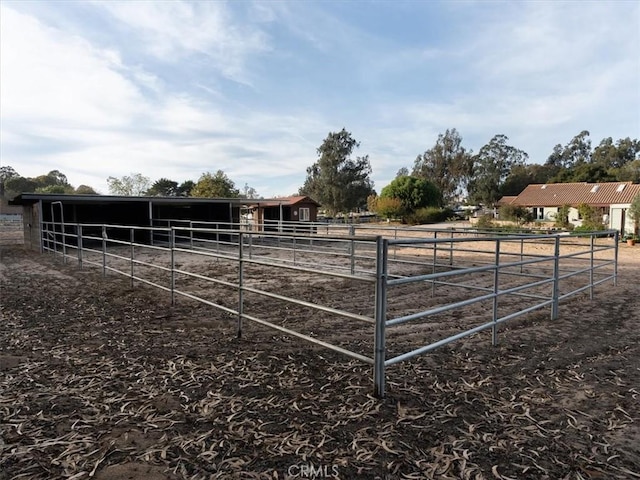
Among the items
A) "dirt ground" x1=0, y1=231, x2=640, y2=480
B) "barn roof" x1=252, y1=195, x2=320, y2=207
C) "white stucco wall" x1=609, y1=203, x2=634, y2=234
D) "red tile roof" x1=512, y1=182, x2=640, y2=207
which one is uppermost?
"red tile roof" x1=512, y1=182, x2=640, y2=207

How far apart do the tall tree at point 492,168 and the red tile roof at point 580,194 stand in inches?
400

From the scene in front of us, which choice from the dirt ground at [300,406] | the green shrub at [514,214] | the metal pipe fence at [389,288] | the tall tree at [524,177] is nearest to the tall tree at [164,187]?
the green shrub at [514,214]

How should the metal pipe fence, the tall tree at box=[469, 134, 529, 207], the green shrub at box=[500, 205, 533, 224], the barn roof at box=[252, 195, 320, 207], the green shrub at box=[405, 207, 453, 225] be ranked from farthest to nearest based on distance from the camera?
the tall tree at box=[469, 134, 529, 207] < the green shrub at box=[405, 207, 453, 225] < the green shrub at box=[500, 205, 533, 224] < the barn roof at box=[252, 195, 320, 207] < the metal pipe fence

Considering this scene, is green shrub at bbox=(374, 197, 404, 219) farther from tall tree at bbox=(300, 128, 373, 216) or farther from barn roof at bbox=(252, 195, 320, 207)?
barn roof at bbox=(252, 195, 320, 207)

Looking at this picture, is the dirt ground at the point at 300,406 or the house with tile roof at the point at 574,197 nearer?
the dirt ground at the point at 300,406

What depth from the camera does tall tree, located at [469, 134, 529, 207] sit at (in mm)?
54469

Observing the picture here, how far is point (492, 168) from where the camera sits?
56.2 m

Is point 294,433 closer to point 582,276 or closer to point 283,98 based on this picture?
point 582,276

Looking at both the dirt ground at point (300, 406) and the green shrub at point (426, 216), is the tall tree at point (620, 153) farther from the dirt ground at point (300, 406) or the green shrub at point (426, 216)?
the dirt ground at point (300, 406)

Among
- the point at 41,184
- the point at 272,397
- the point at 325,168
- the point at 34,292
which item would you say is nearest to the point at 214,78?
the point at 34,292

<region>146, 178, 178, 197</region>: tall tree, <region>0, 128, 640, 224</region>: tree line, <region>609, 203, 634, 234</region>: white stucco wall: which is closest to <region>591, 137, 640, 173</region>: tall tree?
<region>0, 128, 640, 224</region>: tree line

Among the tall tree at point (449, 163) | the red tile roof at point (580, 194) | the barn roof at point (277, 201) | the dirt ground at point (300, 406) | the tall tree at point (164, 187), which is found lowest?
the dirt ground at point (300, 406)

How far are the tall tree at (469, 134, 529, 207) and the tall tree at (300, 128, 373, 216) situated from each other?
17.3m

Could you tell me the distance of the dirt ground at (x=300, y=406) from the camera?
201 cm
